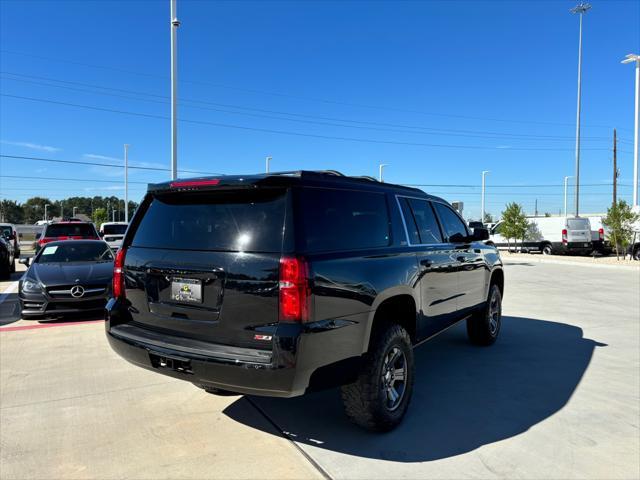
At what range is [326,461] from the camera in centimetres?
317

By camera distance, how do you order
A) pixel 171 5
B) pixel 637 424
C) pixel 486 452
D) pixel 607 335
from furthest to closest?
pixel 171 5
pixel 607 335
pixel 637 424
pixel 486 452

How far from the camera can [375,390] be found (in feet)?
11.0

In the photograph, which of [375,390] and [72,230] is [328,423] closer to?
[375,390]

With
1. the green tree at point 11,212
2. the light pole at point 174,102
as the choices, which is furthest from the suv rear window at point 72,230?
the green tree at point 11,212

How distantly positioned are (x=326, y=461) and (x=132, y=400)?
2.04 m

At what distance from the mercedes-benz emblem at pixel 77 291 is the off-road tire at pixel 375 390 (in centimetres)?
579

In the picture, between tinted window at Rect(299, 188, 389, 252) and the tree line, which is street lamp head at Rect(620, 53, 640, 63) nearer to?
→ tinted window at Rect(299, 188, 389, 252)

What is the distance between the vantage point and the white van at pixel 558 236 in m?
25.3

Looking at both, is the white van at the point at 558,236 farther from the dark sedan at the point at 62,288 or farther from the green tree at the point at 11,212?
the green tree at the point at 11,212

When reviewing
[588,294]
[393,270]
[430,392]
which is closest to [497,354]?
[430,392]

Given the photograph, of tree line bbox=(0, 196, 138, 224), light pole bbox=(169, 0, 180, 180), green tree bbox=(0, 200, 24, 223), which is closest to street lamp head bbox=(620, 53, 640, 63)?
light pole bbox=(169, 0, 180, 180)

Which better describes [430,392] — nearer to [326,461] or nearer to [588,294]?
[326,461]

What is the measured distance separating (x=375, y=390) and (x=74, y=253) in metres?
7.77

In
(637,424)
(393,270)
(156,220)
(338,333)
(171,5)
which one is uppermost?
(171,5)
